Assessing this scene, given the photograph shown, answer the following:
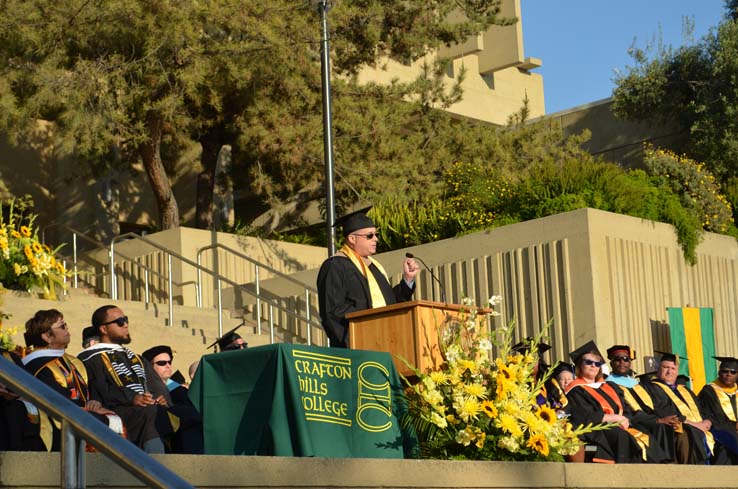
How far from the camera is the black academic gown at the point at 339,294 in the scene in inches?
352

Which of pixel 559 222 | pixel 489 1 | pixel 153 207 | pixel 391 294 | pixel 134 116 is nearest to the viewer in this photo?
pixel 391 294

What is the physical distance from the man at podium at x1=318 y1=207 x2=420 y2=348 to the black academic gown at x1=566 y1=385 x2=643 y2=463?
190 centimetres

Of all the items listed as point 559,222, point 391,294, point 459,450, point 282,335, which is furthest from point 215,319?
point 459,450

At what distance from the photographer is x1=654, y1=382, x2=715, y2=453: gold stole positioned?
37.2 ft

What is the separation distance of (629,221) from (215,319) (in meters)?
5.63

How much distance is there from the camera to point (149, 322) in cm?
1552

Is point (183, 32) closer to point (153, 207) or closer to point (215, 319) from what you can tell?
point (215, 319)

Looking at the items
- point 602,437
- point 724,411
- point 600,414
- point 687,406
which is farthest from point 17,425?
point 724,411

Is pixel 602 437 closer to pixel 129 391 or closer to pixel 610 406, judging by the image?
pixel 610 406

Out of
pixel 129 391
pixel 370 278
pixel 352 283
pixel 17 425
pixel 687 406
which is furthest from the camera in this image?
pixel 687 406

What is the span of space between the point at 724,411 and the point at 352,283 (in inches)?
182

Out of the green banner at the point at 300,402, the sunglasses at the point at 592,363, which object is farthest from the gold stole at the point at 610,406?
the green banner at the point at 300,402

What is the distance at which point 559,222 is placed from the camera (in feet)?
55.0


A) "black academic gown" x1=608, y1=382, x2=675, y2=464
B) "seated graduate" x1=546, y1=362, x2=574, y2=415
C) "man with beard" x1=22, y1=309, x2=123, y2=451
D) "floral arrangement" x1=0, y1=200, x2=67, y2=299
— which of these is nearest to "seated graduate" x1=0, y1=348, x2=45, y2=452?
"man with beard" x1=22, y1=309, x2=123, y2=451
